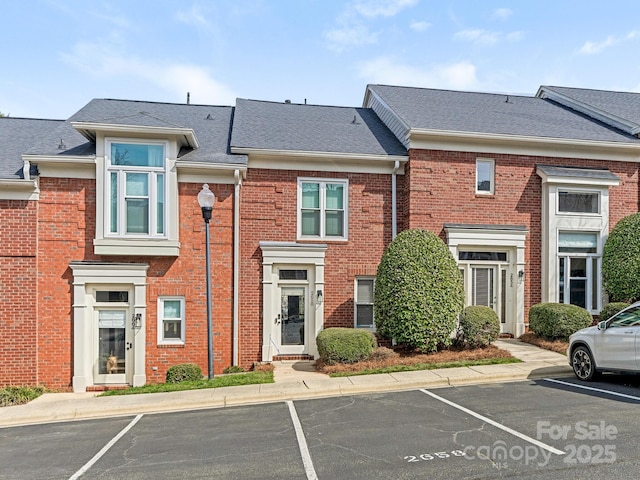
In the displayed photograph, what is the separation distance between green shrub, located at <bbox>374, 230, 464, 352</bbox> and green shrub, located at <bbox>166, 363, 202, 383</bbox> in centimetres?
473

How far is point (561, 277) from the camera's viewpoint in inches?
544

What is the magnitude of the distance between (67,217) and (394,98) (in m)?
11.2

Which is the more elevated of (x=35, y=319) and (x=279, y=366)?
(x=35, y=319)

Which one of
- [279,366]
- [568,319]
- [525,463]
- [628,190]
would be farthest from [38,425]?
[628,190]

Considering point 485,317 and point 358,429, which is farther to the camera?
point 485,317

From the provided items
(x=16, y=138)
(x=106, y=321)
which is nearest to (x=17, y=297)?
(x=106, y=321)

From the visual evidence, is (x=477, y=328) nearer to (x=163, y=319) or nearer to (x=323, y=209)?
(x=323, y=209)

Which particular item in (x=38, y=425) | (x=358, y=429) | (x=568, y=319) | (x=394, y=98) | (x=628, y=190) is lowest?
(x=38, y=425)

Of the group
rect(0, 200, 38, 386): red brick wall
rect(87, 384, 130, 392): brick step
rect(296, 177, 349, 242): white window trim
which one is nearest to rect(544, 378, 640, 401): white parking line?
rect(296, 177, 349, 242): white window trim

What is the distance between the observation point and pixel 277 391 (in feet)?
29.9

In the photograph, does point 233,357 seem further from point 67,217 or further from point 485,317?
point 485,317

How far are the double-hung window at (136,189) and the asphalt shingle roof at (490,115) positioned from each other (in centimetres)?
713

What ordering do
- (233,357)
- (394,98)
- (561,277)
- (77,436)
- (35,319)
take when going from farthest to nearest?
(394,98)
(561,277)
(233,357)
(35,319)
(77,436)

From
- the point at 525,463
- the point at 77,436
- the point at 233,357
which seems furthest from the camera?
the point at 233,357
